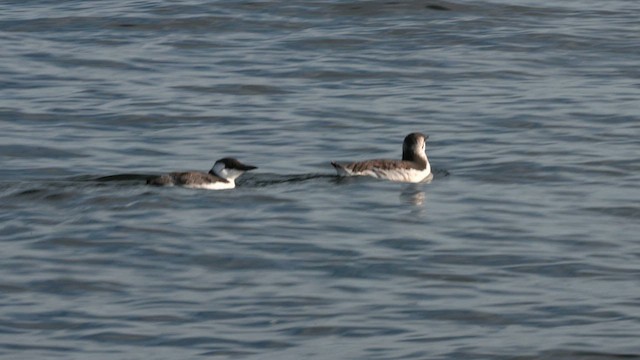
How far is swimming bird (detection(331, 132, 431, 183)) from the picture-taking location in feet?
65.7

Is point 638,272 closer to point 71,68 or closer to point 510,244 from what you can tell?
point 510,244

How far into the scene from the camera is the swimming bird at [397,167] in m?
20.0

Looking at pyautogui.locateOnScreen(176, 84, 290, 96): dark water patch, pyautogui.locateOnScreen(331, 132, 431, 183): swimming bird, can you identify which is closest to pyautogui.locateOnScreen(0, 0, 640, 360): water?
Answer: pyautogui.locateOnScreen(176, 84, 290, 96): dark water patch

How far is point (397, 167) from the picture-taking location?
66.8 feet

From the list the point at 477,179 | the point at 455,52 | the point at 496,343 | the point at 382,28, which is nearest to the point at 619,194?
the point at 477,179

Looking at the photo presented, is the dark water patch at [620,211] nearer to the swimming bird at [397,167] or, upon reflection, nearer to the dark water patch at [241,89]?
the swimming bird at [397,167]

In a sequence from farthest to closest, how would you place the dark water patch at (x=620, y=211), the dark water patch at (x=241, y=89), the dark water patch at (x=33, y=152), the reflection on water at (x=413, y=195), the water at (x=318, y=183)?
the dark water patch at (x=241, y=89), the dark water patch at (x=33, y=152), the reflection on water at (x=413, y=195), the dark water patch at (x=620, y=211), the water at (x=318, y=183)

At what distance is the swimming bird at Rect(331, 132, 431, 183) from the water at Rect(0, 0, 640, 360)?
0.59 feet

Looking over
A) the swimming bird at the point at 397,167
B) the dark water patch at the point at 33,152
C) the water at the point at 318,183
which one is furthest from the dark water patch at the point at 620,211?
the dark water patch at the point at 33,152

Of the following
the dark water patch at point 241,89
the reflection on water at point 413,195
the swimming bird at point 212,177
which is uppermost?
the swimming bird at point 212,177

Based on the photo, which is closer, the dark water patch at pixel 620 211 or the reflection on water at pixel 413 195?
the dark water patch at pixel 620 211

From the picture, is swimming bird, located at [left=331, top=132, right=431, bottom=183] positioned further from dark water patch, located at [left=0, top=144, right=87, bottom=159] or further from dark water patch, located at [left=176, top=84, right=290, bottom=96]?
dark water patch, located at [left=176, top=84, right=290, bottom=96]

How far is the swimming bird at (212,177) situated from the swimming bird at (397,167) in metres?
1.10

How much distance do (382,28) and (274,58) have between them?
2930 millimetres
